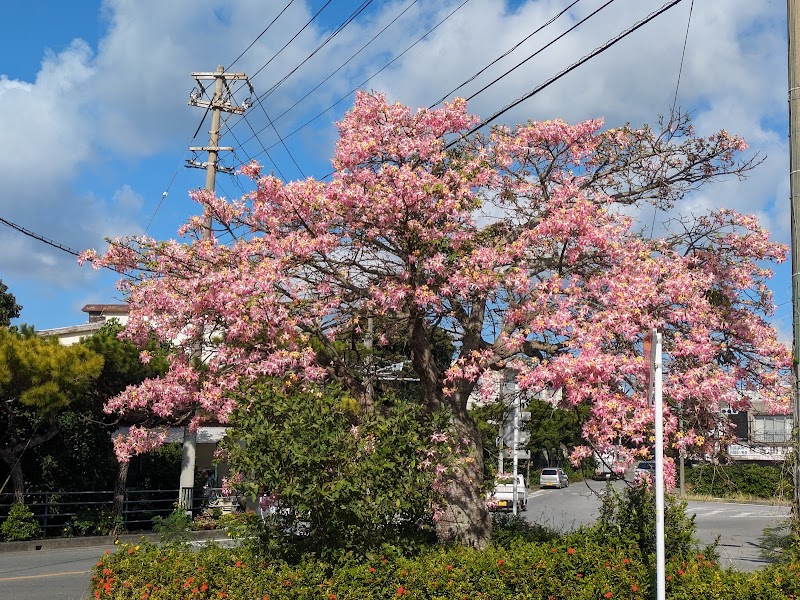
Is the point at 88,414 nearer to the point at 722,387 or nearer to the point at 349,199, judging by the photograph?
the point at 349,199

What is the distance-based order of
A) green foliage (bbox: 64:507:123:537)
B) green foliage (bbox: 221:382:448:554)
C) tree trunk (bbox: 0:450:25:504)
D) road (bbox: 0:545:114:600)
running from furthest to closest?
green foliage (bbox: 64:507:123:537), tree trunk (bbox: 0:450:25:504), road (bbox: 0:545:114:600), green foliage (bbox: 221:382:448:554)

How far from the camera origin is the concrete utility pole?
8.95 meters

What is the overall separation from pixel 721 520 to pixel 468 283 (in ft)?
87.5

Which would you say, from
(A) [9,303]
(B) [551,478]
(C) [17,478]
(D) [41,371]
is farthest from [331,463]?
(B) [551,478]

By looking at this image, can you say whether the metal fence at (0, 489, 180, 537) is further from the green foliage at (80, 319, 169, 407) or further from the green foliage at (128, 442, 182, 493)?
the green foliage at (80, 319, 169, 407)

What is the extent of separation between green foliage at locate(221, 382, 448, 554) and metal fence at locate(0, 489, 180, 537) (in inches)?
487

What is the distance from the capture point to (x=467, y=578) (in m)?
7.82

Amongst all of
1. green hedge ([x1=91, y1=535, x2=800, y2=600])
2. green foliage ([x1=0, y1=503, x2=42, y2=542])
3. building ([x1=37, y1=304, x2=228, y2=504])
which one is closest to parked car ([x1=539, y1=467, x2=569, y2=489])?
building ([x1=37, y1=304, x2=228, y2=504])

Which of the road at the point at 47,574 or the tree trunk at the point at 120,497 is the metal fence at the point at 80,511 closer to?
the tree trunk at the point at 120,497

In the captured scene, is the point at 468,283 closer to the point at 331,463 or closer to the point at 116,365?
the point at 331,463

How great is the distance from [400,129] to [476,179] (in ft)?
4.74

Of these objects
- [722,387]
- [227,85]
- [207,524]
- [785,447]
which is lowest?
[207,524]

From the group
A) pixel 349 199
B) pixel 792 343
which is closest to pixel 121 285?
pixel 349 199

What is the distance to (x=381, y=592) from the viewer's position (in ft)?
25.6
